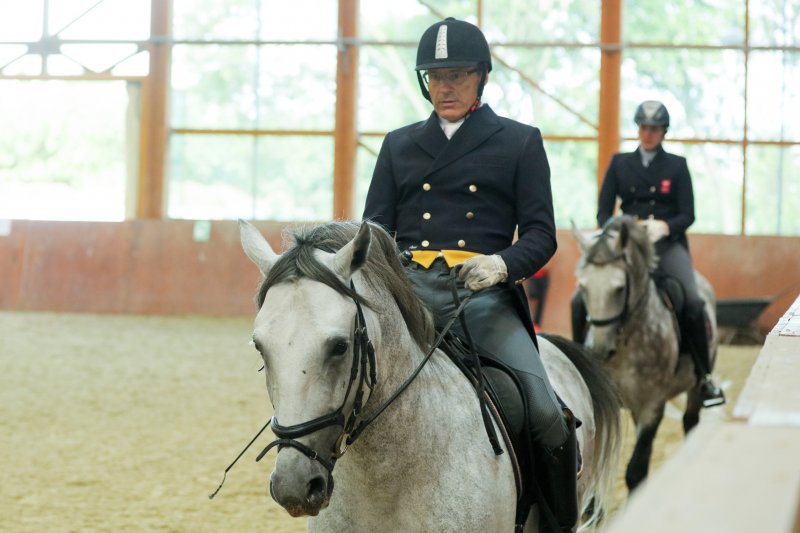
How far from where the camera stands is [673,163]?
23.5 feet

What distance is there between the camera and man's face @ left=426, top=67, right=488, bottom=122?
130 inches

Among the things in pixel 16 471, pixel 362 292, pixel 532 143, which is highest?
pixel 532 143

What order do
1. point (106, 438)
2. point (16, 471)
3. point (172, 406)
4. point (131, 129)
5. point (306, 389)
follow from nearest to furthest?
point (306, 389) → point (16, 471) → point (106, 438) → point (172, 406) → point (131, 129)

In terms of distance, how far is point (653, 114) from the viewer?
7148mm

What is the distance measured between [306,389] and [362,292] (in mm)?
371

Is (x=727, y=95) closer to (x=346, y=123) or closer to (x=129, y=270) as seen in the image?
(x=346, y=123)

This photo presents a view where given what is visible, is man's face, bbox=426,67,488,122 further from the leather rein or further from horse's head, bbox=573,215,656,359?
horse's head, bbox=573,215,656,359

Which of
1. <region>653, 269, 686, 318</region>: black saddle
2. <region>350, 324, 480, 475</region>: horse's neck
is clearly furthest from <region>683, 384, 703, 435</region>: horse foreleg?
<region>350, 324, 480, 475</region>: horse's neck

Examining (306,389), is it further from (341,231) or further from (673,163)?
(673,163)

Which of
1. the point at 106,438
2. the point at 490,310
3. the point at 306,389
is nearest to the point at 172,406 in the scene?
the point at 106,438

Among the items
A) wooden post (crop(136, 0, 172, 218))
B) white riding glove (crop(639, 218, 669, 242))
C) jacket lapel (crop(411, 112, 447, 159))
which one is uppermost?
wooden post (crop(136, 0, 172, 218))

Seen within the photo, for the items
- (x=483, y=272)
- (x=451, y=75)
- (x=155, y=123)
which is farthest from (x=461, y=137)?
(x=155, y=123)

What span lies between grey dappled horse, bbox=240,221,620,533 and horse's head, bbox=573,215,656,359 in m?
3.26

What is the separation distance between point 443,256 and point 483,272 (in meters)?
0.21
